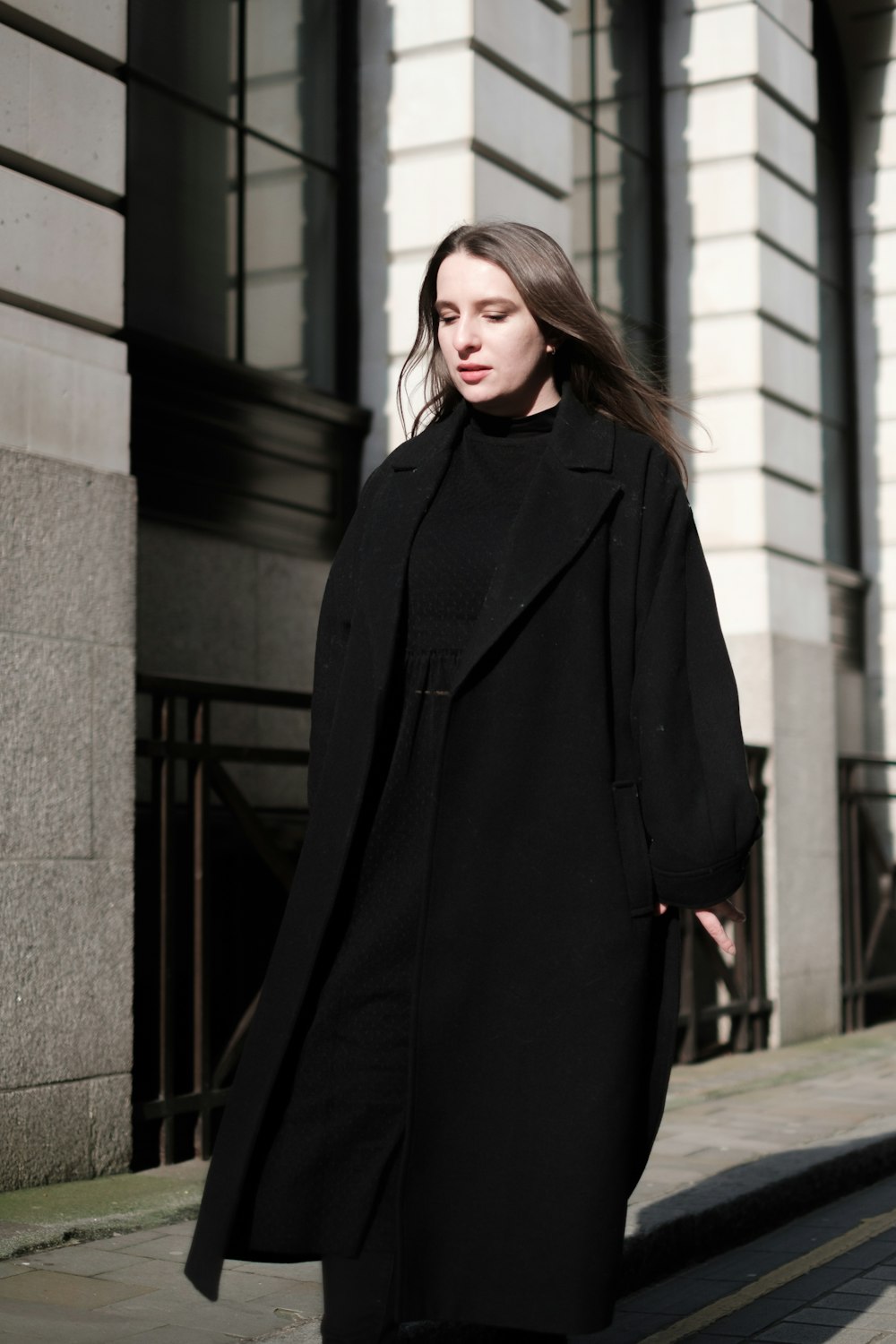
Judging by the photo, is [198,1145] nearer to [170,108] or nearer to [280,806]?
[280,806]

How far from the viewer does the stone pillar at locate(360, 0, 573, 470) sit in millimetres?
8430

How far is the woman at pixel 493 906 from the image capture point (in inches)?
113

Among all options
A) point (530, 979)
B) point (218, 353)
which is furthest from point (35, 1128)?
point (218, 353)

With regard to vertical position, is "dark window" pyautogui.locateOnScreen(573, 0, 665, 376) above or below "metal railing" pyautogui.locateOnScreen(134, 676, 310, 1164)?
above

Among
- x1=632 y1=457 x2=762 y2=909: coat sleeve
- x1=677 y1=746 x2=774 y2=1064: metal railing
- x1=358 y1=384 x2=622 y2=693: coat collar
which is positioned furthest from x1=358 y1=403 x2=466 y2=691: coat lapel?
x1=677 y1=746 x2=774 y2=1064: metal railing

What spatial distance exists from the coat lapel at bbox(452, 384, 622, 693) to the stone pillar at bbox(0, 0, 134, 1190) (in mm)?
2718

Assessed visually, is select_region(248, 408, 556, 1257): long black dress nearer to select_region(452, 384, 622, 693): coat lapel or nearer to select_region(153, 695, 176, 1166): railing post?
select_region(452, 384, 622, 693): coat lapel

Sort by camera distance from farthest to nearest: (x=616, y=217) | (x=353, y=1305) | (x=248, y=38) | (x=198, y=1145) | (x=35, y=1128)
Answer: (x=616, y=217) → (x=248, y=38) → (x=198, y=1145) → (x=35, y=1128) → (x=353, y=1305)

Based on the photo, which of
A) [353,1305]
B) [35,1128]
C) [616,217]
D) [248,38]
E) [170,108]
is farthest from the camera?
[616,217]

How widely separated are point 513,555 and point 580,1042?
79cm

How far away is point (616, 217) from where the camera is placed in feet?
36.2

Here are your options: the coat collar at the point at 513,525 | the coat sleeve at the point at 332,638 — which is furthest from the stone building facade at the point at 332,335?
the coat collar at the point at 513,525

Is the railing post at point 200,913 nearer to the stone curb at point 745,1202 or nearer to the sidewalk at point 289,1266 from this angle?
the sidewalk at point 289,1266

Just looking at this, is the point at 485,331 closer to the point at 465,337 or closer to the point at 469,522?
the point at 465,337
